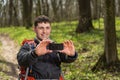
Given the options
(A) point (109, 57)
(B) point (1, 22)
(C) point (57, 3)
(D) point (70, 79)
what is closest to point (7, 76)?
(D) point (70, 79)

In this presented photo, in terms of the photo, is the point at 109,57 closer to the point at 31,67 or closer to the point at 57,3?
the point at 31,67

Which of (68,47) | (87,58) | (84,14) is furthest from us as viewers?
(84,14)

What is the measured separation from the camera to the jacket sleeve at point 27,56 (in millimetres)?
4324

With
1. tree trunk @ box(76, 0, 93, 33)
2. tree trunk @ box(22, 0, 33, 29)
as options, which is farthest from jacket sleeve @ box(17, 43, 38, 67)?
tree trunk @ box(22, 0, 33, 29)

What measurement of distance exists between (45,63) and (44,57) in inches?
3.3

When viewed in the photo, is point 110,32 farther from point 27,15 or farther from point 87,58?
point 27,15

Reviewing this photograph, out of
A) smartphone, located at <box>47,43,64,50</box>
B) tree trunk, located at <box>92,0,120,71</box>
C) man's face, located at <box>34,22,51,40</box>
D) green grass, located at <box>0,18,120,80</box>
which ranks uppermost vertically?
man's face, located at <box>34,22,51,40</box>

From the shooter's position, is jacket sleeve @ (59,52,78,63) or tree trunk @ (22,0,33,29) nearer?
jacket sleeve @ (59,52,78,63)

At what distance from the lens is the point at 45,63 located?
4.68 meters

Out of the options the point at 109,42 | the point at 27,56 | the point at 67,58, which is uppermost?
the point at 27,56

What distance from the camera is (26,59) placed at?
174 inches

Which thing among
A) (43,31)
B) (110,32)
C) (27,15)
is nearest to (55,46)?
(43,31)

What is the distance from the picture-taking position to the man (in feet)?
14.7

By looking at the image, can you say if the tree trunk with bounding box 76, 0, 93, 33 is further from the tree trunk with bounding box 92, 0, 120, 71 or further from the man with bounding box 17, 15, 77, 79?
the man with bounding box 17, 15, 77, 79
